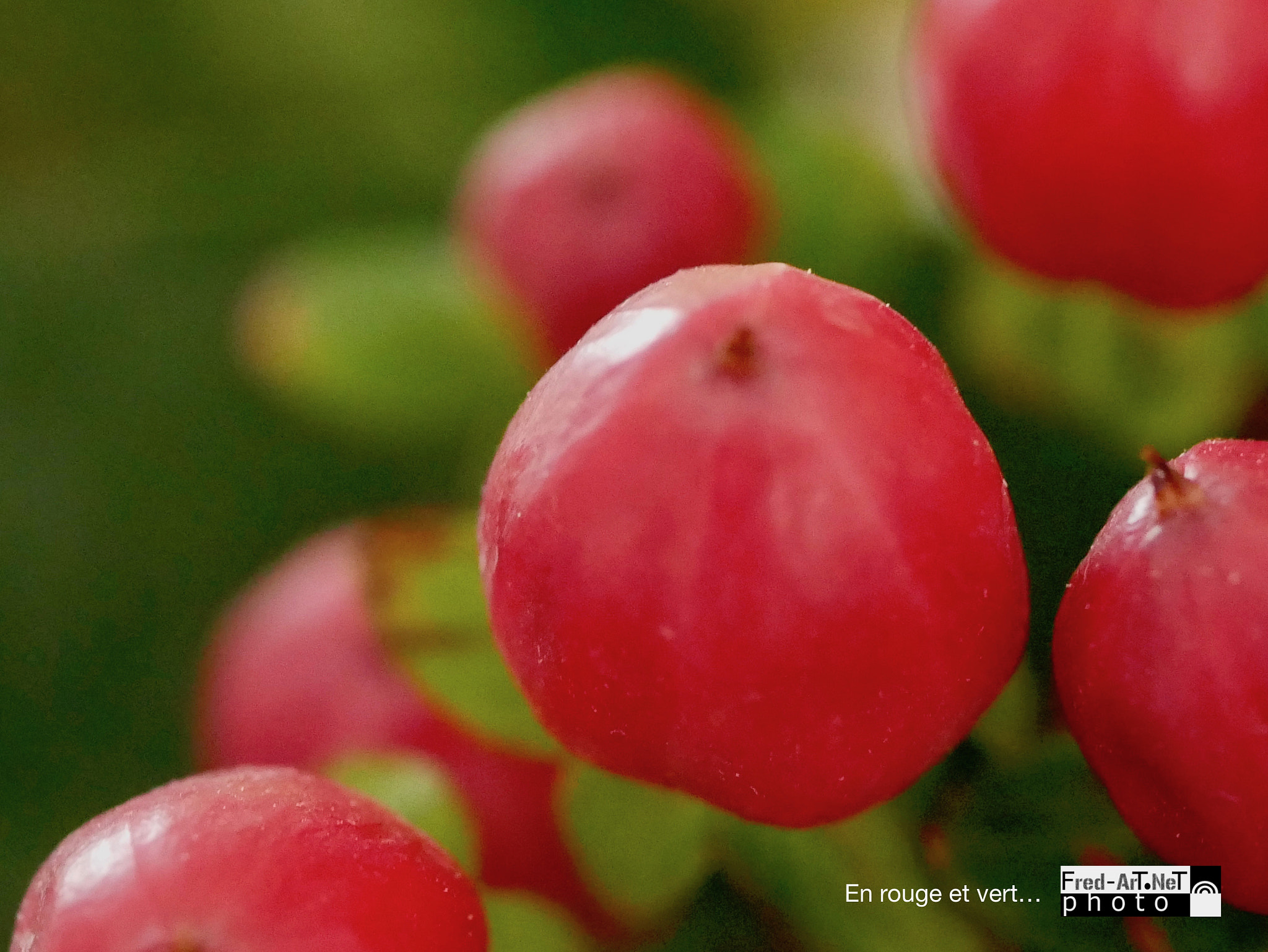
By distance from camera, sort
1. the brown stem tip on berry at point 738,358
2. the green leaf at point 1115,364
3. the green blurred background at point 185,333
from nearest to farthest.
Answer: the brown stem tip on berry at point 738,358 < the green leaf at point 1115,364 < the green blurred background at point 185,333

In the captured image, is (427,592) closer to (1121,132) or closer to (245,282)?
(1121,132)

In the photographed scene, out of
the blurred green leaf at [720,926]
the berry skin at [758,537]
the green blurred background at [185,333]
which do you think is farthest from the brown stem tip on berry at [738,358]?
the green blurred background at [185,333]

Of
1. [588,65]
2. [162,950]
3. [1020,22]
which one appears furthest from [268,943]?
[588,65]

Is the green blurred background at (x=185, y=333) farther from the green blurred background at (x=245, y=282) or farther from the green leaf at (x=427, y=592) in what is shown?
the green leaf at (x=427, y=592)

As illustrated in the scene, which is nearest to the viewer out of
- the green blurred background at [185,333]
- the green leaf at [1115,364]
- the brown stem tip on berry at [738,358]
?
the brown stem tip on berry at [738,358]

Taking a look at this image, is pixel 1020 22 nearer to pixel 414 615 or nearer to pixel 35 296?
pixel 414 615

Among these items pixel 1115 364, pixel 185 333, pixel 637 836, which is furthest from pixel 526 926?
pixel 185 333

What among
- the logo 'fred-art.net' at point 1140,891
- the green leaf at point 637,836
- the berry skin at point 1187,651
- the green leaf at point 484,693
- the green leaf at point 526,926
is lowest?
the green leaf at point 526,926

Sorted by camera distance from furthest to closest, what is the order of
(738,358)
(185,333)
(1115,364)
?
1. (185,333)
2. (1115,364)
3. (738,358)
